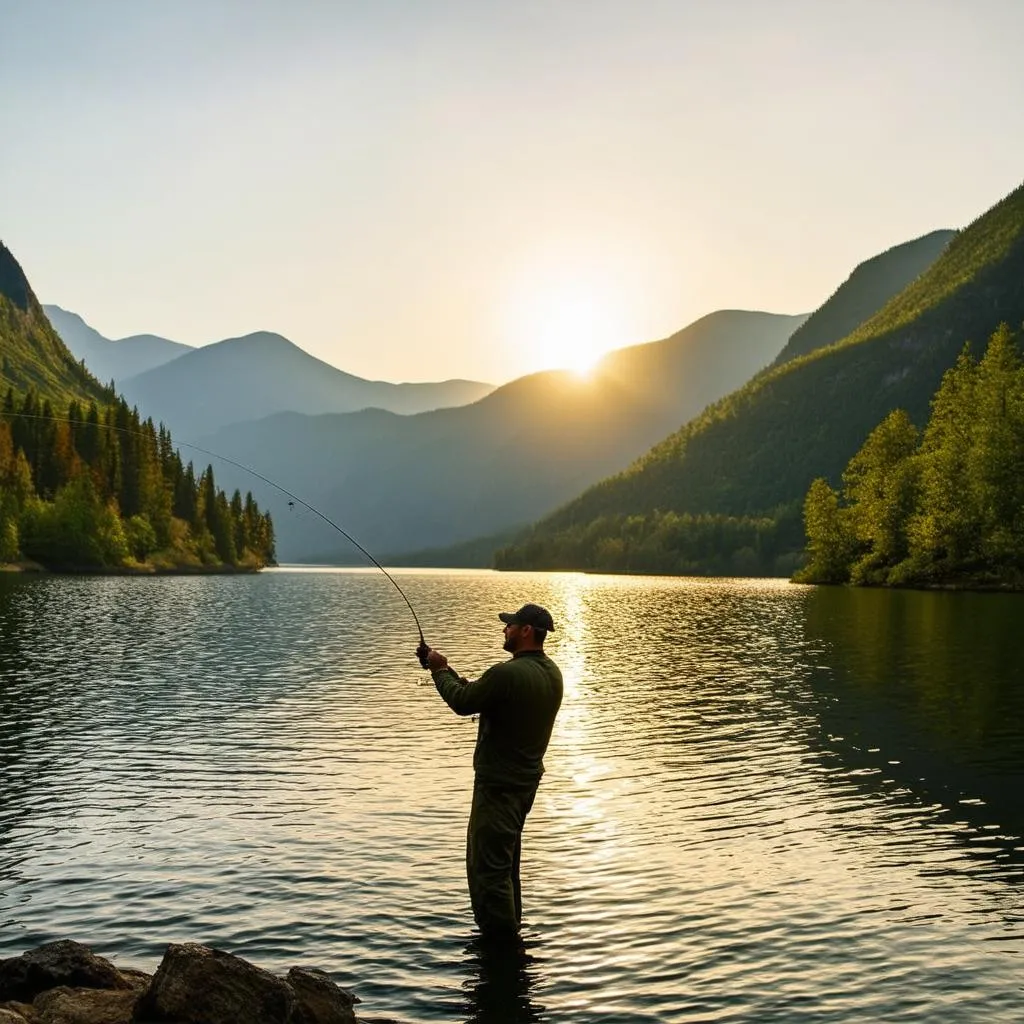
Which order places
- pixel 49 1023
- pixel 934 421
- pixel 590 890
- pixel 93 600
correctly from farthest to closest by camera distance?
1. pixel 934 421
2. pixel 93 600
3. pixel 590 890
4. pixel 49 1023

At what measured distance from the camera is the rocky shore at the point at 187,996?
10273 millimetres

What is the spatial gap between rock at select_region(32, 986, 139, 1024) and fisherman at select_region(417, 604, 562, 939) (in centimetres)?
441

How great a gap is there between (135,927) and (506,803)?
5.15 meters

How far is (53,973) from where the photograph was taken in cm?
1130

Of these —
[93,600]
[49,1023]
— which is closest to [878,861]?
[49,1023]

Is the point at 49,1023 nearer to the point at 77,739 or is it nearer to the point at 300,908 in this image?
the point at 300,908

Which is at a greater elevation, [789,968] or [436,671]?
[436,671]

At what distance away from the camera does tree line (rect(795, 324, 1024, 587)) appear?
99.9 meters

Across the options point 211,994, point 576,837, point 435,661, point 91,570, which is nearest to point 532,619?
point 435,661

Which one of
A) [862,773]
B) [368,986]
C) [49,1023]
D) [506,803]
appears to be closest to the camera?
[49,1023]

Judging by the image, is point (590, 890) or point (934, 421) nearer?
point (590, 890)

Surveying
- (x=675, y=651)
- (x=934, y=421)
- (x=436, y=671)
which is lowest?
(x=675, y=651)

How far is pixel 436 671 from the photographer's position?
13977 mm

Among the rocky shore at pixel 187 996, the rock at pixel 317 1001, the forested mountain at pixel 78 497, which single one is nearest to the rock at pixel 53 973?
the rocky shore at pixel 187 996
